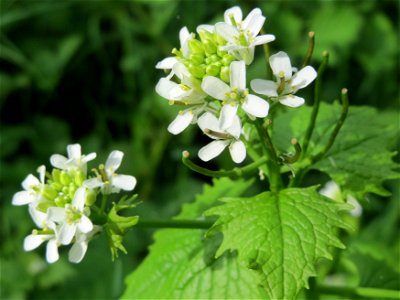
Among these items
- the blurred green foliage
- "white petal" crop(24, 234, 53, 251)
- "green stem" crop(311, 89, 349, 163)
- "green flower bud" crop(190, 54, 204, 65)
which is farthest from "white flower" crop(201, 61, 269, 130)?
the blurred green foliage

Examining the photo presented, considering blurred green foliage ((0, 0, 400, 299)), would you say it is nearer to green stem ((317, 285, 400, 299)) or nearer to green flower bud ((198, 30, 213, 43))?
green stem ((317, 285, 400, 299))

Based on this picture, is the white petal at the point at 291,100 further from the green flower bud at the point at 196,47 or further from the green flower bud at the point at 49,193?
the green flower bud at the point at 49,193

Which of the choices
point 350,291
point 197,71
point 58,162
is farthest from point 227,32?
point 350,291

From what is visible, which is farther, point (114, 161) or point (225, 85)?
point (114, 161)

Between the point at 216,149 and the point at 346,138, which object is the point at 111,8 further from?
the point at 216,149

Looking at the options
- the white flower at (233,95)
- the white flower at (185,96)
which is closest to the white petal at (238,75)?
the white flower at (233,95)

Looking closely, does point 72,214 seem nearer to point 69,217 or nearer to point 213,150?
point 69,217
